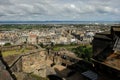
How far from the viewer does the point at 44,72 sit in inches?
A: 589

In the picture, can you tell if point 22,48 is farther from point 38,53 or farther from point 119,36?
point 119,36

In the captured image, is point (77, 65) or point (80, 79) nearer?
point (80, 79)

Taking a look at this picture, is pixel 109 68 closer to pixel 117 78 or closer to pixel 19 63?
pixel 117 78

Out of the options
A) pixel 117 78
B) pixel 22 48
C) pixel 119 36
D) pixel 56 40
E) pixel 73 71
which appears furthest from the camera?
pixel 56 40

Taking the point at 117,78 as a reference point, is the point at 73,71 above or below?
below

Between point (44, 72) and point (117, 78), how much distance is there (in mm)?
8415

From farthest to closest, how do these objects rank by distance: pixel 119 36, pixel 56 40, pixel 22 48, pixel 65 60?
1. pixel 56 40
2. pixel 65 60
3. pixel 22 48
4. pixel 119 36

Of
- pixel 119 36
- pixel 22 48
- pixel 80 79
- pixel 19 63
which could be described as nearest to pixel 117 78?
pixel 119 36

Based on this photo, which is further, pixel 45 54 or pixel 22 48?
pixel 22 48

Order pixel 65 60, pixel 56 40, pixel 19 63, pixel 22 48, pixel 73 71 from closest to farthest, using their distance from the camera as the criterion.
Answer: pixel 19 63
pixel 73 71
pixel 22 48
pixel 65 60
pixel 56 40

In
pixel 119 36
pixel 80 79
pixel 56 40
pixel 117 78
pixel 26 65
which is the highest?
pixel 119 36

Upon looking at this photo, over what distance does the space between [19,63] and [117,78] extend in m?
8.37

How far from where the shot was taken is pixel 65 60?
19078 mm

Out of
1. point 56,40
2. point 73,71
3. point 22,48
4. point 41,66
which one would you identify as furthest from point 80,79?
point 56,40
